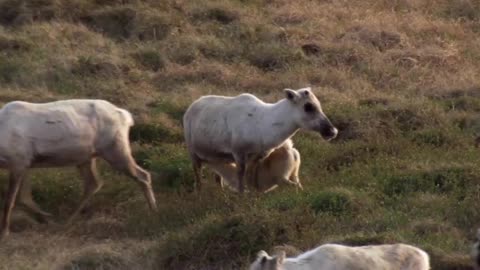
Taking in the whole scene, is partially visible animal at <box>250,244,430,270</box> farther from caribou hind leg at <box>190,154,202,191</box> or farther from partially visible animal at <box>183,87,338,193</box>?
caribou hind leg at <box>190,154,202,191</box>

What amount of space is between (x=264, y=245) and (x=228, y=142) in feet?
8.47

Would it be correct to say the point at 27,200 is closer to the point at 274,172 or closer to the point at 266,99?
the point at 274,172

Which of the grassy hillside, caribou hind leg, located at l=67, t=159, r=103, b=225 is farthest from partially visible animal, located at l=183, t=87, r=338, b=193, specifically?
caribou hind leg, located at l=67, t=159, r=103, b=225

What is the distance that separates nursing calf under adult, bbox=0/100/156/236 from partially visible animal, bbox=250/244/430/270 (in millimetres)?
3923

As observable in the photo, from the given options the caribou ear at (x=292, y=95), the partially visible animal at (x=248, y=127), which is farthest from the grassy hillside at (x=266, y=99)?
the caribou ear at (x=292, y=95)

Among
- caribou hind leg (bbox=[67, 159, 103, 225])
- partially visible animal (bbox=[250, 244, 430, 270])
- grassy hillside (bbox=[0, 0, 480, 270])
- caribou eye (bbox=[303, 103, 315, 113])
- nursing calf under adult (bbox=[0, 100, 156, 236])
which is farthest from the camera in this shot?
caribou hind leg (bbox=[67, 159, 103, 225])

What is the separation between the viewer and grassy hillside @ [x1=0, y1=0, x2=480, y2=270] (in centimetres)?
955

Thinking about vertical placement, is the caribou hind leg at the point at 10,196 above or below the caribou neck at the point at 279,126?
below

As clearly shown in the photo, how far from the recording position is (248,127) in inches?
452

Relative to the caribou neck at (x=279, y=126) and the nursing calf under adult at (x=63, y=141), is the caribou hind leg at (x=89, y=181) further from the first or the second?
the caribou neck at (x=279, y=126)

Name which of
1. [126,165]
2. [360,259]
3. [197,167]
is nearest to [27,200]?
[126,165]

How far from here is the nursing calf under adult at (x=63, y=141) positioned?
36.7 feet

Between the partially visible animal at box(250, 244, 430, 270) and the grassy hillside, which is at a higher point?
the partially visible animal at box(250, 244, 430, 270)

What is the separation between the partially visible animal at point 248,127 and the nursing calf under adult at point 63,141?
704 millimetres
